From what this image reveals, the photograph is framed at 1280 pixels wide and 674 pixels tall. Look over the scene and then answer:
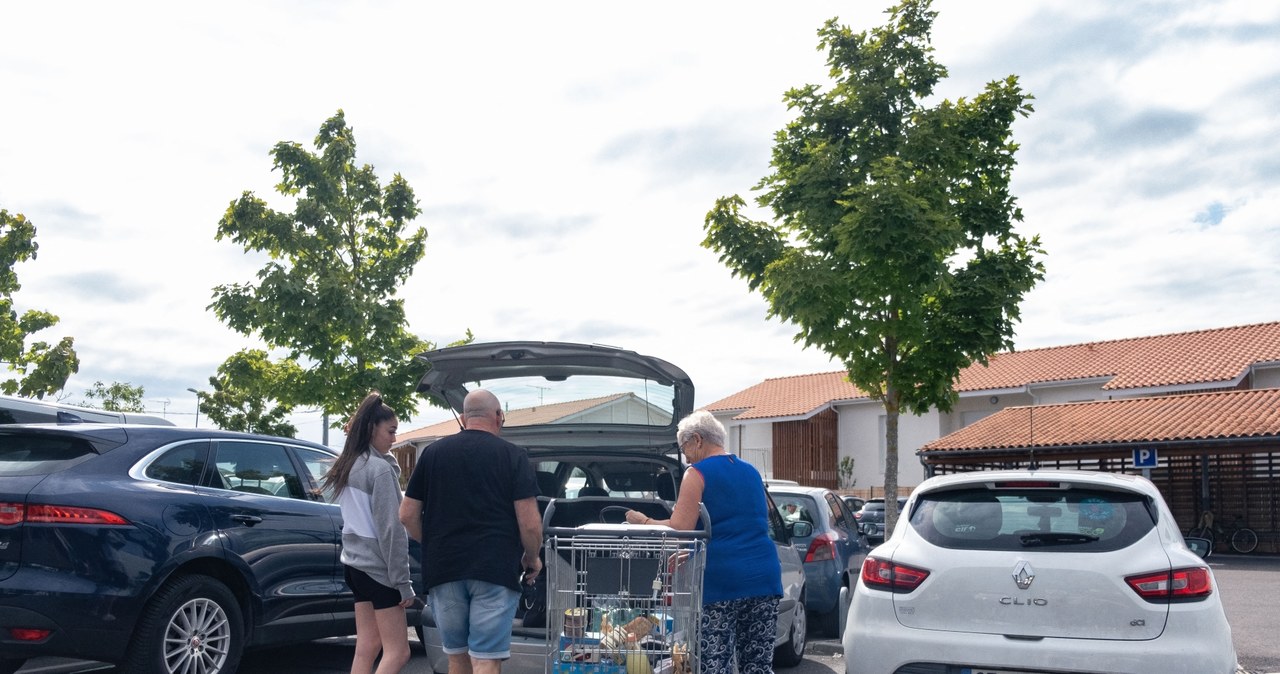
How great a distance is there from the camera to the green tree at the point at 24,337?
2338 centimetres

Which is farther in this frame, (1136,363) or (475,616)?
(1136,363)

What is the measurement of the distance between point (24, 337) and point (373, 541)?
2347cm

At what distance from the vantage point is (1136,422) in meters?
28.5

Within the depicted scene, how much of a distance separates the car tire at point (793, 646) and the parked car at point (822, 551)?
883 mm

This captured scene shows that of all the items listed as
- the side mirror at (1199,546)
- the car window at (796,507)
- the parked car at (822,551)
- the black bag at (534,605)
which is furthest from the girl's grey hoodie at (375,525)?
the car window at (796,507)

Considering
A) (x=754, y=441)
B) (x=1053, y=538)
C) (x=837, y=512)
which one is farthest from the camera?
(x=754, y=441)

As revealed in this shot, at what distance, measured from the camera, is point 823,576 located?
9797 millimetres

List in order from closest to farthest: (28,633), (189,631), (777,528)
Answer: (28,633), (189,631), (777,528)

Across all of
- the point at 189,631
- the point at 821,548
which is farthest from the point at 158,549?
the point at 821,548

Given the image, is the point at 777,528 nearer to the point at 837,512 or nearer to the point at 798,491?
the point at 798,491

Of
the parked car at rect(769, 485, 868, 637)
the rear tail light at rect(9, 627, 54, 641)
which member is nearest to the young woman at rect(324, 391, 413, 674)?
the rear tail light at rect(9, 627, 54, 641)

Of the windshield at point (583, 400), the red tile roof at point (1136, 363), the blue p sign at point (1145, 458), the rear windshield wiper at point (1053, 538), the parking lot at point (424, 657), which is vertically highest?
the red tile roof at point (1136, 363)

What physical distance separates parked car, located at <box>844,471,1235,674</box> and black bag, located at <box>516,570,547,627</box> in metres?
1.77

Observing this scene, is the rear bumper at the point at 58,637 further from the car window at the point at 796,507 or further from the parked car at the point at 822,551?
the car window at the point at 796,507
